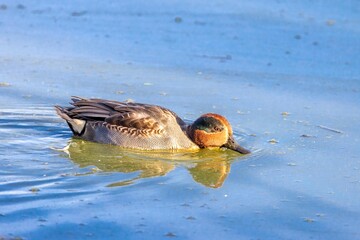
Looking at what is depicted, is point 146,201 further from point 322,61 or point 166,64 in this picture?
point 322,61

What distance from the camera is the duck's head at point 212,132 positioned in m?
8.23

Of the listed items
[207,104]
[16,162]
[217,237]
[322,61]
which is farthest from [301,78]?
[217,237]

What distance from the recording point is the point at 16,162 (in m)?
7.41

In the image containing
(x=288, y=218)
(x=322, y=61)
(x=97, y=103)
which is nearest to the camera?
(x=288, y=218)

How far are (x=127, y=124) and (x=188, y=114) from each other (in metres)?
0.98

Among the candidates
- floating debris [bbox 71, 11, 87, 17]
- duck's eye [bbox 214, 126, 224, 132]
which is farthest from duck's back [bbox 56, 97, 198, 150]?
floating debris [bbox 71, 11, 87, 17]

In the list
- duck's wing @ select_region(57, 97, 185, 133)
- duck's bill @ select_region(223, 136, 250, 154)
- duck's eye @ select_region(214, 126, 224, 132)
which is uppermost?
duck's wing @ select_region(57, 97, 185, 133)

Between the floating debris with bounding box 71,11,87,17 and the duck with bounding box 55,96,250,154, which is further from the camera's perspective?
the floating debris with bounding box 71,11,87,17

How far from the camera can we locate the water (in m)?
6.16

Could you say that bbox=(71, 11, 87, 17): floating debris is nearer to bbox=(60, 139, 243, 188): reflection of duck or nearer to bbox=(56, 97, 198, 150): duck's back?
bbox=(56, 97, 198, 150): duck's back

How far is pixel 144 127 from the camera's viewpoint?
840 centimetres

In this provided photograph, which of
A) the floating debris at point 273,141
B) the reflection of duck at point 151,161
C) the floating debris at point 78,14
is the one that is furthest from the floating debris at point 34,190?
the floating debris at point 78,14

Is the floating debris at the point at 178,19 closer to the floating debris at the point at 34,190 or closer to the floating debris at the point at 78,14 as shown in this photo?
the floating debris at the point at 78,14

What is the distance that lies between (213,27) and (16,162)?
659 cm
